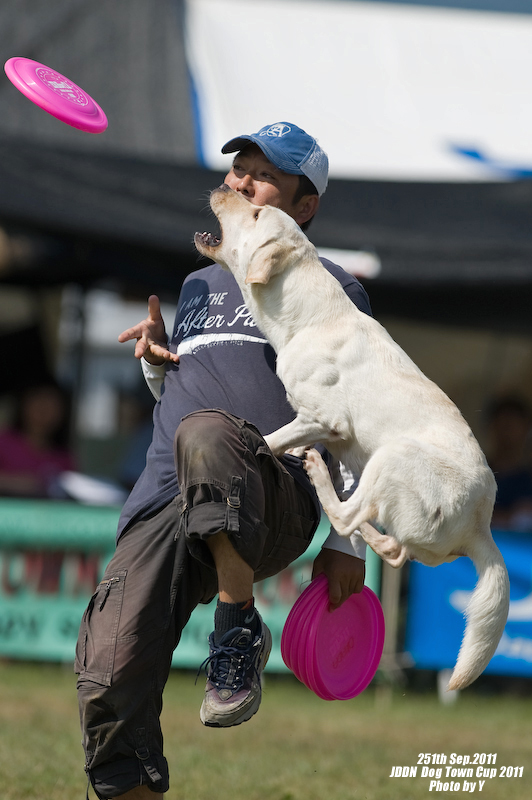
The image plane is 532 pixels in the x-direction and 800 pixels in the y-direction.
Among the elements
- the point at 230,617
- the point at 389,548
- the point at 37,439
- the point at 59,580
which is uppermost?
the point at 389,548

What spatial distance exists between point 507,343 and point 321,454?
7.02 metres

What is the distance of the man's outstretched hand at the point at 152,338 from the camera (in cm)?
296

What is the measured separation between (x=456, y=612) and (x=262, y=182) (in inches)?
163

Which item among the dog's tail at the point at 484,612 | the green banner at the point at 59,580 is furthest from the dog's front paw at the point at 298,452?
the green banner at the point at 59,580

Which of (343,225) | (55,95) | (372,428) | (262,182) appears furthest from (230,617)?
(343,225)

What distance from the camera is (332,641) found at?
310 centimetres

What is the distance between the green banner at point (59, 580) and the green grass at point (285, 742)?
0.26m

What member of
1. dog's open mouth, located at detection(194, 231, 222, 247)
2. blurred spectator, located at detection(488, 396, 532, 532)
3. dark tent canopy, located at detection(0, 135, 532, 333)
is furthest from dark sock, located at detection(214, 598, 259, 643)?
blurred spectator, located at detection(488, 396, 532, 532)

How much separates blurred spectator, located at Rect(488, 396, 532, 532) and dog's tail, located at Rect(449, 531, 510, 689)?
4292mm

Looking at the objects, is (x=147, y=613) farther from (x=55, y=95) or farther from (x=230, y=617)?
(x=55, y=95)

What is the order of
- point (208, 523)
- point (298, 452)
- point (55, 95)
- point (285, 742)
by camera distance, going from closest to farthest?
point (208, 523)
point (298, 452)
point (55, 95)
point (285, 742)

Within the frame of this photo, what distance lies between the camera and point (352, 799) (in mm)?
3604

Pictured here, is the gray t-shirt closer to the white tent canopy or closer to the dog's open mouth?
the dog's open mouth

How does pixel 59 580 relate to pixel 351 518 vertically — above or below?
below
